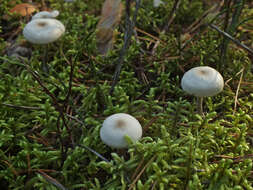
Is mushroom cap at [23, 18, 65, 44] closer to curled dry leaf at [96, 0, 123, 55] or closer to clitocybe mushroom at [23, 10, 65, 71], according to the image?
clitocybe mushroom at [23, 10, 65, 71]

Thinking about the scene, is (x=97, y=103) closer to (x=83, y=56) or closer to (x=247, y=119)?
(x=83, y=56)

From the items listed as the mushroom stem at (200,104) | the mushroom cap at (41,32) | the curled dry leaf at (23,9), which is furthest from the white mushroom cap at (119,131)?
the curled dry leaf at (23,9)

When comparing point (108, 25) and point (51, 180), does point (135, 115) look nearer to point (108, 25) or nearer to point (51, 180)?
point (51, 180)

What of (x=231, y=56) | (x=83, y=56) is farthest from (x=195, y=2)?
(x=83, y=56)

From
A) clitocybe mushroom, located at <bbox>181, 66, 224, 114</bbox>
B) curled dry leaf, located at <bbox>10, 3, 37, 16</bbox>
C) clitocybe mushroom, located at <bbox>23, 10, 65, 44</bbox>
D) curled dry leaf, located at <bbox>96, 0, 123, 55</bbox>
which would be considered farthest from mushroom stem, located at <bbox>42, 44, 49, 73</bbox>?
clitocybe mushroom, located at <bbox>181, 66, 224, 114</bbox>

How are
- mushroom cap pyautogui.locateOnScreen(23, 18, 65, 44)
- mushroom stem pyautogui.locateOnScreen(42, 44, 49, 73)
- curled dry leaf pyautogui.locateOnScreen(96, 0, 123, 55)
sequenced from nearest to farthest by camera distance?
mushroom cap pyautogui.locateOnScreen(23, 18, 65, 44) < mushroom stem pyautogui.locateOnScreen(42, 44, 49, 73) < curled dry leaf pyautogui.locateOnScreen(96, 0, 123, 55)

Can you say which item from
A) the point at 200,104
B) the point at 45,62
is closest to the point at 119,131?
the point at 200,104

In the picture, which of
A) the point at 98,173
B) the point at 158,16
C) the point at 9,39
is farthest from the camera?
the point at 158,16
